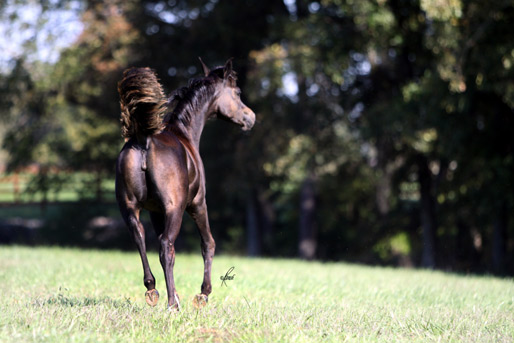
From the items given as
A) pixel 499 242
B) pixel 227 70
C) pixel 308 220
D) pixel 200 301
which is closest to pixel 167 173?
pixel 200 301

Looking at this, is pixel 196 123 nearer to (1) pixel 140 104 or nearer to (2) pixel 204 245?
(1) pixel 140 104

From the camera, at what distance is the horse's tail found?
5797 millimetres

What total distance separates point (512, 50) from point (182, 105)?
8.63m

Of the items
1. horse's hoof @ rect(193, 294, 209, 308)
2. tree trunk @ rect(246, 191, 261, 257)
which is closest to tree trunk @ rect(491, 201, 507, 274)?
tree trunk @ rect(246, 191, 261, 257)

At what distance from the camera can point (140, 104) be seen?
5.80 metres

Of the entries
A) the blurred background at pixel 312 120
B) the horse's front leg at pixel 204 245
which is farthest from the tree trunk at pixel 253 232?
the horse's front leg at pixel 204 245

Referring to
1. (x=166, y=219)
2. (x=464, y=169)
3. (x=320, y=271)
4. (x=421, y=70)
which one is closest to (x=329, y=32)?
(x=421, y=70)

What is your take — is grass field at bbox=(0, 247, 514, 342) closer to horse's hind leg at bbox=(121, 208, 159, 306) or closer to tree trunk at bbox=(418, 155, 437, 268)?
horse's hind leg at bbox=(121, 208, 159, 306)

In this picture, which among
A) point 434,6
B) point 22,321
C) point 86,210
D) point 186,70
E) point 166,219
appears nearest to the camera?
point 22,321

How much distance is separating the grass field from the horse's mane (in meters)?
1.95

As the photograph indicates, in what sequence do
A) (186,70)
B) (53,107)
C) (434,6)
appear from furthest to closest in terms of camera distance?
(53,107), (186,70), (434,6)

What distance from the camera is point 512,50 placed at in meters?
12.7

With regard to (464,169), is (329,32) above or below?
above

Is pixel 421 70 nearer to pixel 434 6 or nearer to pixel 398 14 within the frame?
pixel 398 14
